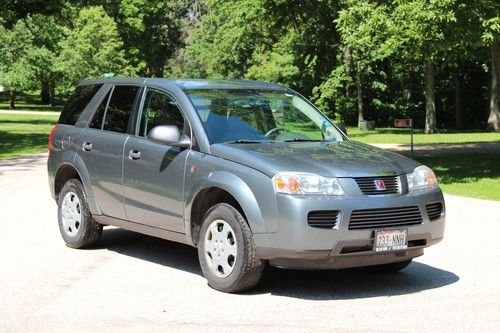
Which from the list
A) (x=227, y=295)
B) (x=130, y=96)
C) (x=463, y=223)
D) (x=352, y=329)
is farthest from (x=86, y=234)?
(x=463, y=223)

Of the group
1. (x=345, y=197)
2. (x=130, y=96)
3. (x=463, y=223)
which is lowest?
(x=463, y=223)

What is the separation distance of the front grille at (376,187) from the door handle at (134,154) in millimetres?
2312

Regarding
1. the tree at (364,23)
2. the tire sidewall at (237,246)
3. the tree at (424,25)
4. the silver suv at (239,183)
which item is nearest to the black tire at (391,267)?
the silver suv at (239,183)

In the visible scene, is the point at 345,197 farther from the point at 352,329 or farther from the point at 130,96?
the point at 130,96

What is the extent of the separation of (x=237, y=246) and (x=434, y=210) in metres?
1.73

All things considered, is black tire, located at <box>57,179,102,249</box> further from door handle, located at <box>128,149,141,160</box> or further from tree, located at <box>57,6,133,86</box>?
tree, located at <box>57,6,133,86</box>

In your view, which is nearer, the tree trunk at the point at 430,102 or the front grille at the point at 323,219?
the front grille at the point at 323,219

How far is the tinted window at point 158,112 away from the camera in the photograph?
786 centimetres

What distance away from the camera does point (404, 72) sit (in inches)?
1989

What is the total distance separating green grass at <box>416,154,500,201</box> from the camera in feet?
51.3

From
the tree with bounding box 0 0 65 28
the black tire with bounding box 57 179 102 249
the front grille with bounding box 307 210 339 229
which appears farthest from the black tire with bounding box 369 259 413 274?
the tree with bounding box 0 0 65 28

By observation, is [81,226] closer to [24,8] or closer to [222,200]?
[222,200]

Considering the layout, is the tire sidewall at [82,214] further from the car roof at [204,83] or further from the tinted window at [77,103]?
the car roof at [204,83]

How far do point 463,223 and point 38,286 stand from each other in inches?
246
